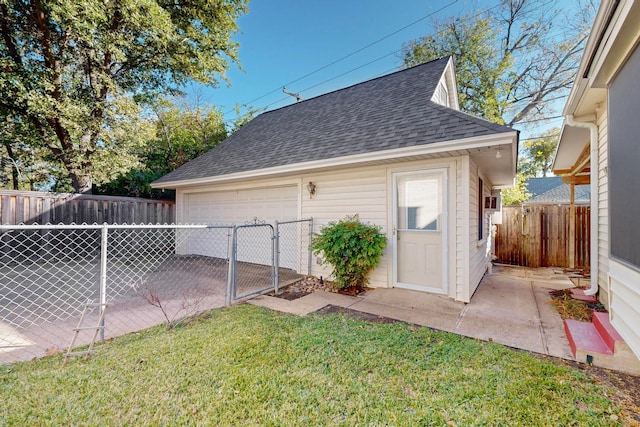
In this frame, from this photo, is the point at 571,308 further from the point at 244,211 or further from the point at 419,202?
the point at 244,211

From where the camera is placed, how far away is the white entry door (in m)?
4.59

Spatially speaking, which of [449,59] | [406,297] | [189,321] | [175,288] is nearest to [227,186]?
[175,288]

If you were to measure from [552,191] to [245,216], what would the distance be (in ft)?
67.0

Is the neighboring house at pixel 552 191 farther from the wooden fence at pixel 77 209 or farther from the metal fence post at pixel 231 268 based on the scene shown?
the wooden fence at pixel 77 209

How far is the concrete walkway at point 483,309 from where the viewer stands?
3.18 metres

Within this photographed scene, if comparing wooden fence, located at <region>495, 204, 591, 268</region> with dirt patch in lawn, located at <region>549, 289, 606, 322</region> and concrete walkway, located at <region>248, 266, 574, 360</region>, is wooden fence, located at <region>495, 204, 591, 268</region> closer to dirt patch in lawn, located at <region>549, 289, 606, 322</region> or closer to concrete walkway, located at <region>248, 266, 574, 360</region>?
concrete walkway, located at <region>248, 266, 574, 360</region>

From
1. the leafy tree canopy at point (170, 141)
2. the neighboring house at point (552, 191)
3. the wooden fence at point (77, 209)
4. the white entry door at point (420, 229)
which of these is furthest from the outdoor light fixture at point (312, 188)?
the neighboring house at point (552, 191)

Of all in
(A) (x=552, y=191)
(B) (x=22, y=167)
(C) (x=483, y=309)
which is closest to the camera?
(C) (x=483, y=309)

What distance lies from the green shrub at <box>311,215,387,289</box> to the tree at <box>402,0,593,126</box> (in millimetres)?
12154

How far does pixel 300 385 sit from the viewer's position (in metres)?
2.30

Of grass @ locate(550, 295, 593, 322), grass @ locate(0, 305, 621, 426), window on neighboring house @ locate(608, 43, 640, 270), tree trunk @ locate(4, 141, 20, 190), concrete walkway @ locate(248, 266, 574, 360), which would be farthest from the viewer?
tree trunk @ locate(4, 141, 20, 190)

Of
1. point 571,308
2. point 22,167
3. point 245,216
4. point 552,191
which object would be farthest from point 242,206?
point 552,191

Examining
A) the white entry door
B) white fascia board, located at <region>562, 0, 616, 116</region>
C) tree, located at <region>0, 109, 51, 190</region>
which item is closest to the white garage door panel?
the white entry door

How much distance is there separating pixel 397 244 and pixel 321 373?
9.97ft
